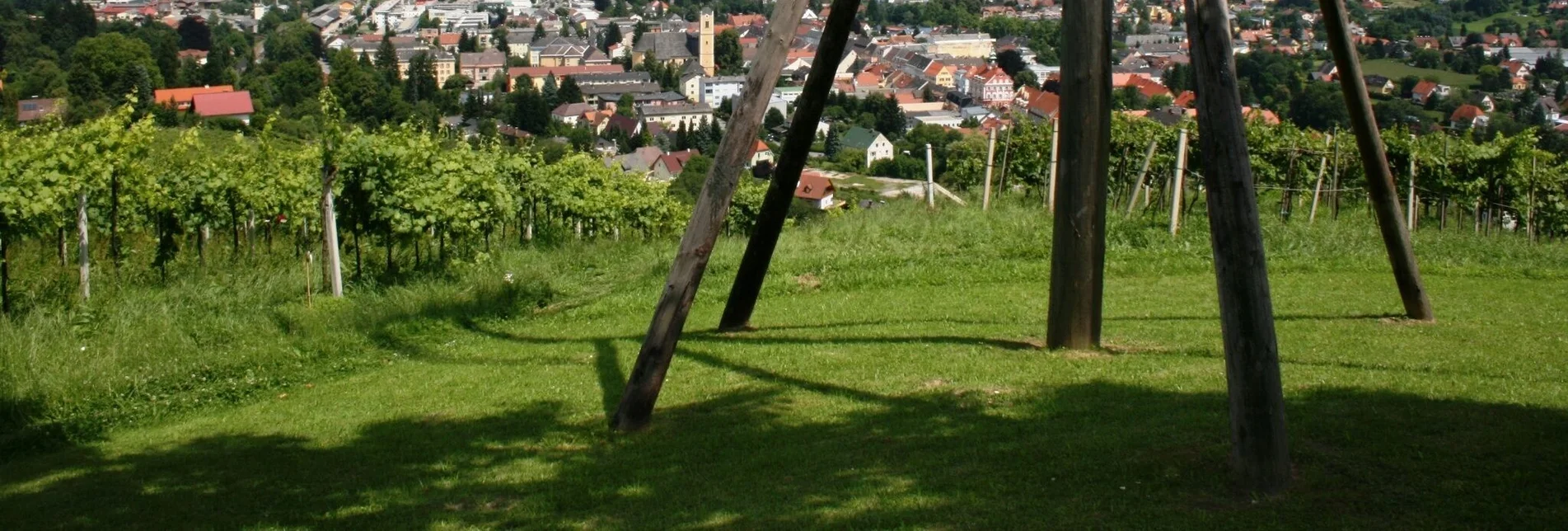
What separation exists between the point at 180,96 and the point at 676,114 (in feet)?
Result: 91.9

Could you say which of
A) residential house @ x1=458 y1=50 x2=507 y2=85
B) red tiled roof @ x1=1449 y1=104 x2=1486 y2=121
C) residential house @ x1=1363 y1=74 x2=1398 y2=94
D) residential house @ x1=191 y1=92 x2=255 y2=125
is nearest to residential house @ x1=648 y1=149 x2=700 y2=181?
residential house @ x1=191 y1=92 x2=255 y2=125

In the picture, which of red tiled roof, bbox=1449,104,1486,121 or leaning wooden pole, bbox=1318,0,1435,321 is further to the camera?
red tiled roof, bbox=1449,104,1486,121

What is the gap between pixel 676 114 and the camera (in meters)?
68.1

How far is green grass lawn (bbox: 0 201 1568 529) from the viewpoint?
5.25 meters

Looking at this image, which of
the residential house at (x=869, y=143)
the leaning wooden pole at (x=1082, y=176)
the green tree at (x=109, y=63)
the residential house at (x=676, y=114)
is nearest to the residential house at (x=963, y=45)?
the residential house at (x=676, y=114)

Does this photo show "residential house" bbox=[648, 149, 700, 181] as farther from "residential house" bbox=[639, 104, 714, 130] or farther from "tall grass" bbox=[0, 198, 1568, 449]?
"tall grass" bbox=[0, 198, 1568, 449]

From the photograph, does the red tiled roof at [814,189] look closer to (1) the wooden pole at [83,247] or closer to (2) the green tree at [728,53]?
(1) the wooden pole at [83,247]

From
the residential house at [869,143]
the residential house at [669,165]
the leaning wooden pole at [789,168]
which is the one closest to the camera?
the leaning wooden pole at [789,168]

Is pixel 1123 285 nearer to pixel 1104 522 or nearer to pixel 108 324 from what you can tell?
pixel 1104 522

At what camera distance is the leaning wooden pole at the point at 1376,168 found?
8820mm

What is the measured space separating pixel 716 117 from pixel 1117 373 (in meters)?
52.8

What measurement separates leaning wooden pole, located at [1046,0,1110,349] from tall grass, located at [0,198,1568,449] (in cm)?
425

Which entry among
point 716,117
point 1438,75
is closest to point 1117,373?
point 1438,75

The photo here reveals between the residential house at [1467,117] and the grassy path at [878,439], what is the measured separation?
1729cm
